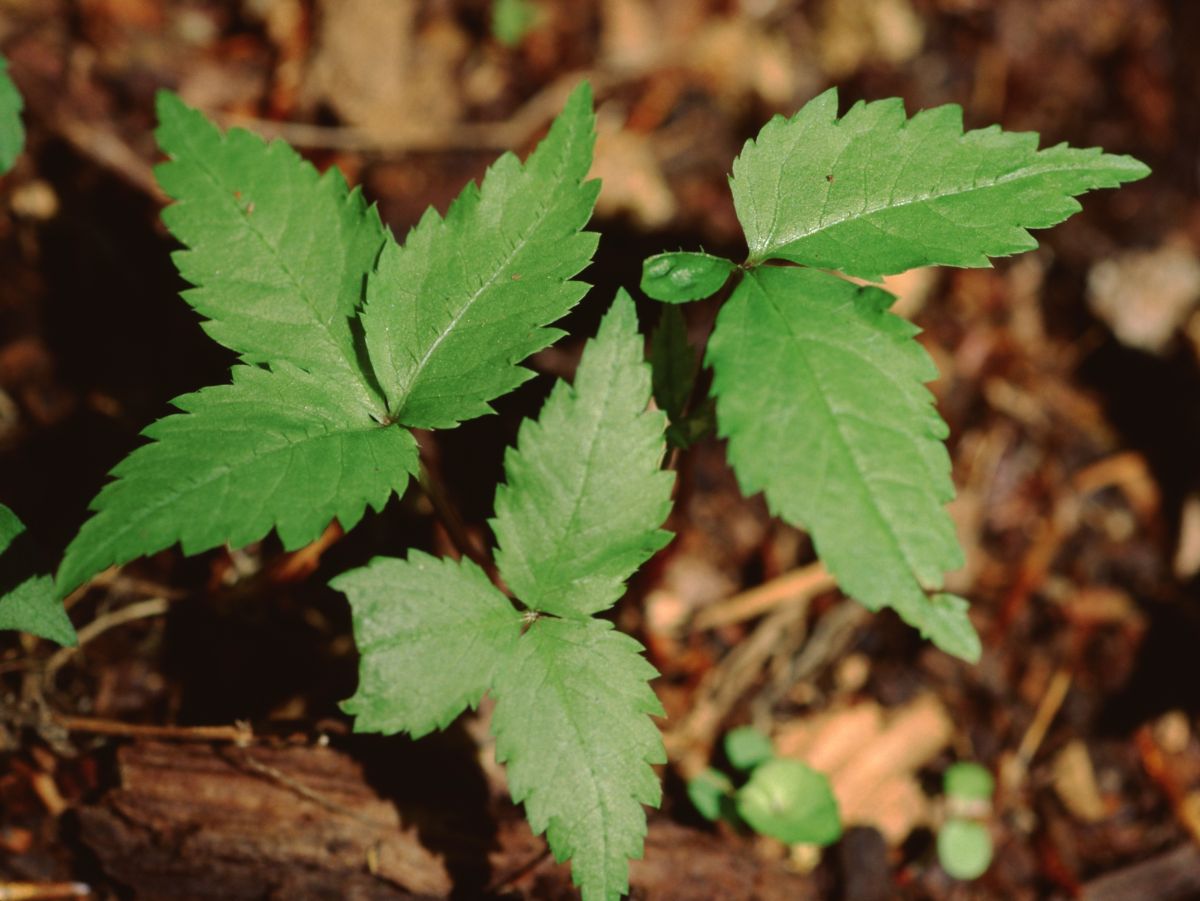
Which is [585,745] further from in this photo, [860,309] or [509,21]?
[509,21]

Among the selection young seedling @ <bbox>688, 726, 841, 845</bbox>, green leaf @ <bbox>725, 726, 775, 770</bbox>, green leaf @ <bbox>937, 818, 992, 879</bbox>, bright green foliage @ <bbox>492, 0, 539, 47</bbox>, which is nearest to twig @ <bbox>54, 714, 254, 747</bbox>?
young seedling @ <bbox>688, 726, 841, 845</bbox>

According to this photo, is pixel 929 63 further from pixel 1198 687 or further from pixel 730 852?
pixel 730 852

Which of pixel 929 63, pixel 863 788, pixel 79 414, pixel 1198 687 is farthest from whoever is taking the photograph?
pixel 929 63

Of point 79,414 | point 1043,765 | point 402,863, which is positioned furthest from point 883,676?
point 79,414

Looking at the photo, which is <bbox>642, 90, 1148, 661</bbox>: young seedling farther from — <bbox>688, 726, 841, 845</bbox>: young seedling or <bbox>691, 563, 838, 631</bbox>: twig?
<bbox>691, 563, 838, 631</bbox>: twig

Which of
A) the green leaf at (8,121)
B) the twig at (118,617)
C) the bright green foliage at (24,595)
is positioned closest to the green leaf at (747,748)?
the twig at (118,617)

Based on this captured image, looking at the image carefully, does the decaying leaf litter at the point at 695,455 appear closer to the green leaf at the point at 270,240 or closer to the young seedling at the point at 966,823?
the young seedling at the point at 966,823
